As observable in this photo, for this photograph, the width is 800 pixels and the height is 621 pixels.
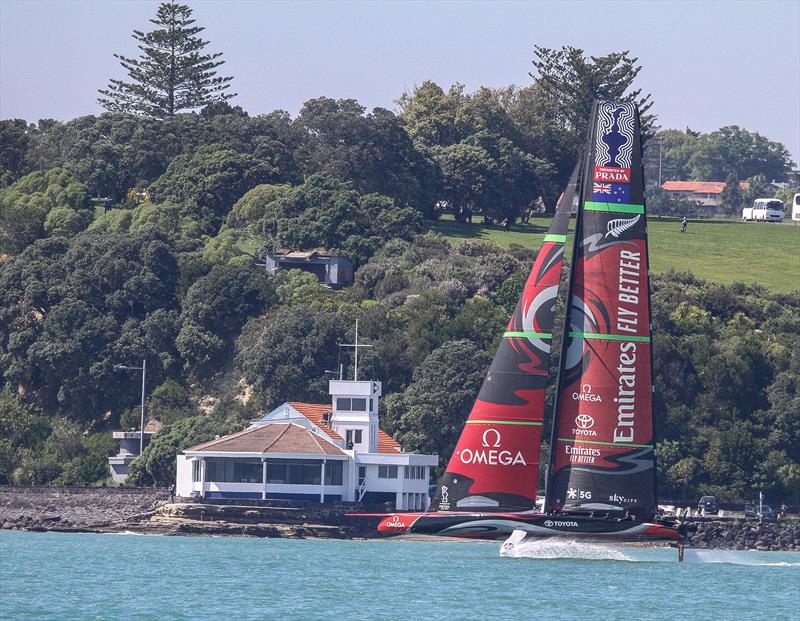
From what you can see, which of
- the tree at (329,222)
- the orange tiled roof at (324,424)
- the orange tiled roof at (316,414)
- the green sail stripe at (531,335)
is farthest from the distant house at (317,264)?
the green sail stripe at (531,335)

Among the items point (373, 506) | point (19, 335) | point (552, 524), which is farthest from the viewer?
point (19, 335)

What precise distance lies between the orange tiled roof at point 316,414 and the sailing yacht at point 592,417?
28990mm

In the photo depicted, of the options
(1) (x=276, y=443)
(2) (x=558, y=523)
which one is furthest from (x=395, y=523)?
(1) (x=276, y=443)

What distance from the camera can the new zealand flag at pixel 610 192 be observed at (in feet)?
131

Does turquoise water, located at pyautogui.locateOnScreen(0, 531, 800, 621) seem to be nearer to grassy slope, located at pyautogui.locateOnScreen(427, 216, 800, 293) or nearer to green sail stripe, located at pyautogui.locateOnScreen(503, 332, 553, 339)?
green sail stripe, located at pyautogui.locateOnScreen(503, 332, 553, 339)

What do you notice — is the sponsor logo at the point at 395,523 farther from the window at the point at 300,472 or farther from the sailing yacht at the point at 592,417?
the window at the point at 300,472

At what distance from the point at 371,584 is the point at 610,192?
10.7 metres

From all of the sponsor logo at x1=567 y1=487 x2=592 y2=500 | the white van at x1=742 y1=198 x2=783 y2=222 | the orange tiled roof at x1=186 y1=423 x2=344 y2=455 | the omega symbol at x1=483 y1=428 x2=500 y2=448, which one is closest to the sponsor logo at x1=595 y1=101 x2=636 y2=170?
the omega symbol at x1=483 y1=428 x2=500 y2=448

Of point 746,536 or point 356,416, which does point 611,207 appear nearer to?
point 356,416

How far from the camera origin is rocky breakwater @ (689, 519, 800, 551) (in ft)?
226

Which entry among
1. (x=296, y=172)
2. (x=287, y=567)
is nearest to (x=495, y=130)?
(x=296, y=172)

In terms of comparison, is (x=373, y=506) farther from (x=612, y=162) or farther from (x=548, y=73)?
(x=548, y=73)

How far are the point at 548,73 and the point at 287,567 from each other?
7378cm

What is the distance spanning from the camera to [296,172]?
106 metres
